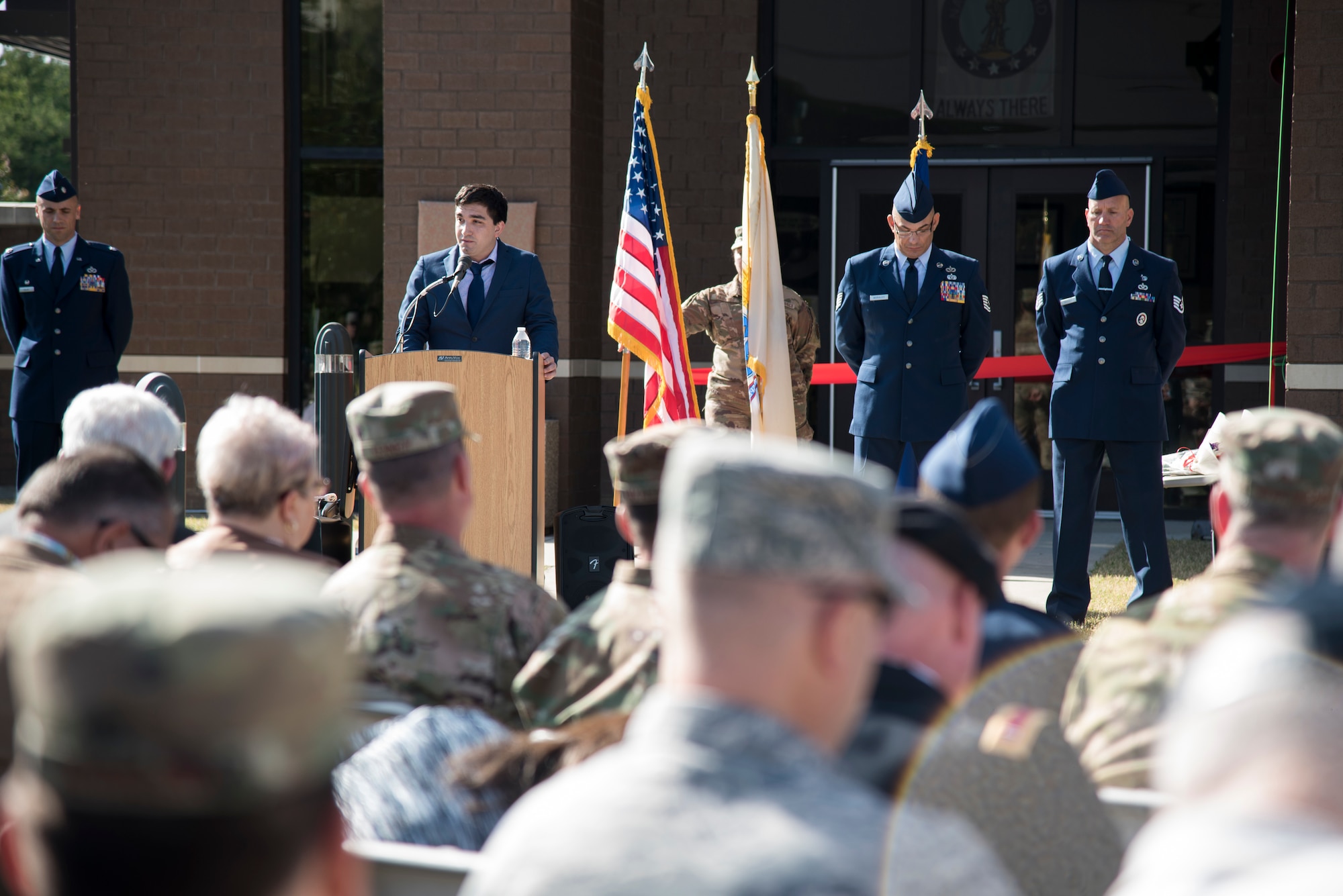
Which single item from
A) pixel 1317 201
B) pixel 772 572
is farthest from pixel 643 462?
pixel 1317 201

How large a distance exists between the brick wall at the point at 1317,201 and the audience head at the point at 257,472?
6.69 meters

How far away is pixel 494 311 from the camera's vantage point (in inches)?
261

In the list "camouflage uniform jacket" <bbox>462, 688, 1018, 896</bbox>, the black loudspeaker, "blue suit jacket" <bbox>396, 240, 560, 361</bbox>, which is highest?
"blue suit jacket" <bbox>396, 240, 560, 361</bbox>

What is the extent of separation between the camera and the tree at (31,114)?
36375mm

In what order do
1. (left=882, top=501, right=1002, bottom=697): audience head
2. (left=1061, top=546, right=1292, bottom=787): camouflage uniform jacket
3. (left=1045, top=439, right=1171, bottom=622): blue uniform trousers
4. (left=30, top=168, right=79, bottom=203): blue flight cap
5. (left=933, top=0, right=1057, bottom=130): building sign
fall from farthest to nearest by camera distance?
(left=933, top=0, right=1057, bottom=130): building sign → (left=30, top=168, right=79, bottom=203): blue flight cap → (left=1045, top=439, right=1171, bottom=622): blue uniform trousers → (left=1061, top=546, right=1292, bottom=787): camouflage uniform jacket → (left=882, top=501, right=1002, bottom=697): audience head

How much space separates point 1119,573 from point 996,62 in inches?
166

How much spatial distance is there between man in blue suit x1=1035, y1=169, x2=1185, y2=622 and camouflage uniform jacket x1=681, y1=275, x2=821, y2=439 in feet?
6.47

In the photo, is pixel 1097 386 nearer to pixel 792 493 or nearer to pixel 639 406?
pixel 639 406

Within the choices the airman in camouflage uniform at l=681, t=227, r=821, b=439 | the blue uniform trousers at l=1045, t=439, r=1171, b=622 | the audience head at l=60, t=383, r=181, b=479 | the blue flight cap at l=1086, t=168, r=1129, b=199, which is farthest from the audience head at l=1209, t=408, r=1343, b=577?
the airman in camouflage uniform at l=681, t=227, r=821, b=439

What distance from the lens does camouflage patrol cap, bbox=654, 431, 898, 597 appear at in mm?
1188

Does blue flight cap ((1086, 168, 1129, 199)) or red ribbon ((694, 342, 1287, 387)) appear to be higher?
blue flight cap ((1086, 168, 1129, 199))

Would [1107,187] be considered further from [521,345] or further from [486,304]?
[486,304]

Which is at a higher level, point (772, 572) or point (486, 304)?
point (486, 304)

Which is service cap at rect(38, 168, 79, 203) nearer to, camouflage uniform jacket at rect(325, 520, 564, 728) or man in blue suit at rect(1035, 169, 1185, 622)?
man in blue suit at rect(1035, 169, 1185, 622)
